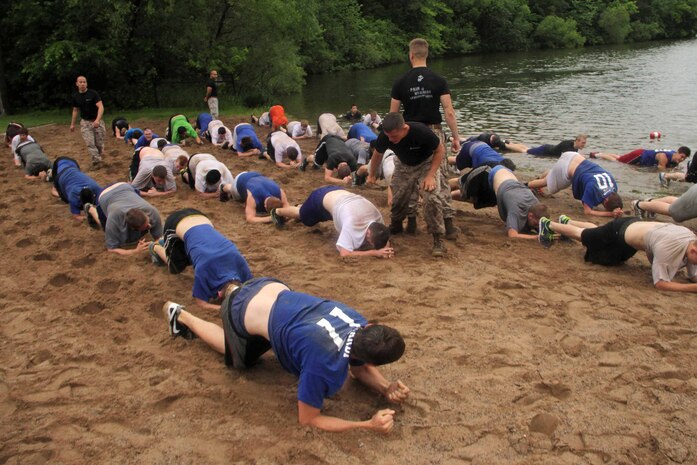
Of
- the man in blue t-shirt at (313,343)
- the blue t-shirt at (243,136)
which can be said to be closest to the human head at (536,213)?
the man in blue t-shirt at (313,343)

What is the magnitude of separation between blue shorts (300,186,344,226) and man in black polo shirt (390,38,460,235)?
53.4 inches

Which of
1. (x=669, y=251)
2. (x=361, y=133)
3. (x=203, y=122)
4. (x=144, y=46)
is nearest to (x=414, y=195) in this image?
(x=669, y=251)

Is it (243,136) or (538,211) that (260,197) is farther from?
(243,136)

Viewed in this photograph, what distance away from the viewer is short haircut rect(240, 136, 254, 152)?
501 inches

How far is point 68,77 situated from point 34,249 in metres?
16.3

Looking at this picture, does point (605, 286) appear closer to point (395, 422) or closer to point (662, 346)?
point (662, 346)

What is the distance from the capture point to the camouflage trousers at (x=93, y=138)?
11.8m

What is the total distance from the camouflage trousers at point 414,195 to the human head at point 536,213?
1153 millimetres

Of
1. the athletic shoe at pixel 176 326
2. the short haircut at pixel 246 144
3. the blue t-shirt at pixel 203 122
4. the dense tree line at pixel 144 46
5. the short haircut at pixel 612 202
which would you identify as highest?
the dense tree line at pixel 144 46

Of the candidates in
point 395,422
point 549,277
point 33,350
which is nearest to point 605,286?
point 549,277

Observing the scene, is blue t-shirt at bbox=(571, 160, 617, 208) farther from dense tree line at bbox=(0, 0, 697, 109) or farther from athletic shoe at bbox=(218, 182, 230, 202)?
dense tree line at bbox=(0, 0, 697, 109)

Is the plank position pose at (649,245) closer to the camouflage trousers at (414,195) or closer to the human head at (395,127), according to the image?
the camouflage trousers at (414,195)

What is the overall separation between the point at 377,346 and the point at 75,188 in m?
6.70

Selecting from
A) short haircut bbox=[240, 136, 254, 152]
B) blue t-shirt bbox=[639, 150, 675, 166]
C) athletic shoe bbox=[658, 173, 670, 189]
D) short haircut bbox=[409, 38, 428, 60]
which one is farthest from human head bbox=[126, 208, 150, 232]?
blue t-shirt bbox=[639, 150, 675, 166]
